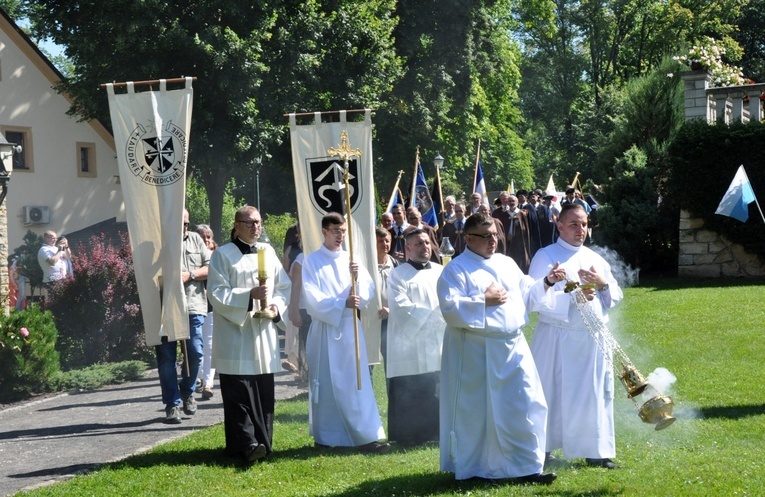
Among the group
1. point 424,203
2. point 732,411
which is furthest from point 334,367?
point 424,203

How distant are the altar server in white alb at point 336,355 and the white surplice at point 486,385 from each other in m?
1.53

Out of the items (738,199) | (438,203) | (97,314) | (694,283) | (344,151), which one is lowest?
(694,283)

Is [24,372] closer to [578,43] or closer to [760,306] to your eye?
[760,306]

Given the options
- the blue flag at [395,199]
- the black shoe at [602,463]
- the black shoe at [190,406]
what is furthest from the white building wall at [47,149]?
the black shoe at [602,463]

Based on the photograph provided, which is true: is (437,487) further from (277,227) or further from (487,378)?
(277,227)

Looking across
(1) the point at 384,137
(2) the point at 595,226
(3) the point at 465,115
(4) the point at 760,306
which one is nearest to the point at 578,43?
(3) the point at 465,115

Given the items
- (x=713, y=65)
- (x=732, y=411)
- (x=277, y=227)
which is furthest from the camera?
(x=277, y=227)

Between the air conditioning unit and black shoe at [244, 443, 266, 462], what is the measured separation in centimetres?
2626

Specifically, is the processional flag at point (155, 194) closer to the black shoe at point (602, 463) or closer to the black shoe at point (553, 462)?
the black shoe at point (553, 462)

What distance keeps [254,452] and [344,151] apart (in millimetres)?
2967

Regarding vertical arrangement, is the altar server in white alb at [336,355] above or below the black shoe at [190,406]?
above

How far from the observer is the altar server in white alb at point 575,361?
8.15 metres

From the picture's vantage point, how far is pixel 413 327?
9.59m

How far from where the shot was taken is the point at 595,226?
25078 mm
